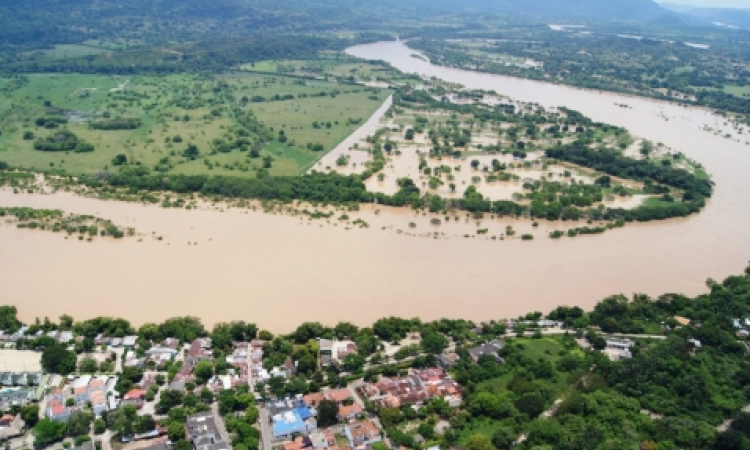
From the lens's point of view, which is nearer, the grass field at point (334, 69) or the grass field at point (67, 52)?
the grass field at point (334, 69)

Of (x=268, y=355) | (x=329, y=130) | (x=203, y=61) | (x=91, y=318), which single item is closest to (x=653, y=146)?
(x=329, y=130)

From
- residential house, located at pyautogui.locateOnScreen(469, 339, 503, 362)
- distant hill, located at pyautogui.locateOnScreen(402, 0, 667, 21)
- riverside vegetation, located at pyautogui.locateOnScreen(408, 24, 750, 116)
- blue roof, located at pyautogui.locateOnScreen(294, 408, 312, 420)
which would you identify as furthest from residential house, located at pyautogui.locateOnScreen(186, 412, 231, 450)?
distant hill, located at pyautogui.locateOnScreen(402, 0, 667, 21)

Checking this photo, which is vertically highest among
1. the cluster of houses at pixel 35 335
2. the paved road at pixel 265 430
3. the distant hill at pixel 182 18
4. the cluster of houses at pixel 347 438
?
the distant hill at pixel 182 18

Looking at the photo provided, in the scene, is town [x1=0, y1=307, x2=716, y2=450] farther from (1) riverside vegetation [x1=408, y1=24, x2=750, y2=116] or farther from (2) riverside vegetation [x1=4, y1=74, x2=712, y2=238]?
(1) riverside vegetation [x1=408, y1=24, x2=750, y2=116]

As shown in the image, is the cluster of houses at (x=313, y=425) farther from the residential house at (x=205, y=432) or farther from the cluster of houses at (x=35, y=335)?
the cluster of houses at (x=35, y=335)

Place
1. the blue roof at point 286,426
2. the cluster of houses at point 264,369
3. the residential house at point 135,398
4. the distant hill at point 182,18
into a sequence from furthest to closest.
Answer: the distant hill at point 182,18, the cluster of houses at point 264,369, the residential house at point 135,398, the blue roof at point 286,426

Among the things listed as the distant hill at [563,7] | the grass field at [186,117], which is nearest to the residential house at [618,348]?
the grass field at [186,117]

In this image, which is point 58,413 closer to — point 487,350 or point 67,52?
point 487,350
